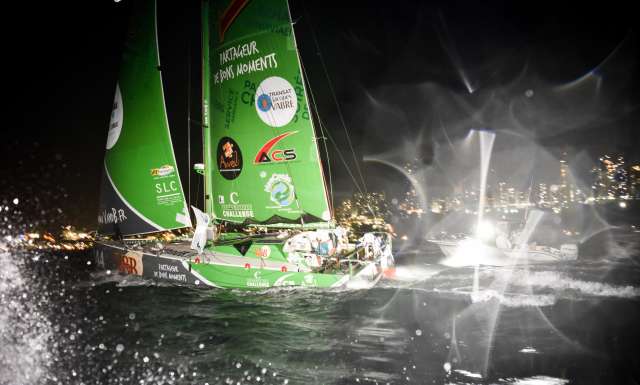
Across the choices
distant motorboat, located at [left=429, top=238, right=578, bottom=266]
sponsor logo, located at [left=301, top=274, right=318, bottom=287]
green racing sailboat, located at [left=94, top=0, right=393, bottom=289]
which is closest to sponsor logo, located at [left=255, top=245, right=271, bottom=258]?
green racing sailboat, located at [left=94, top=0, right=393, bottom=289]

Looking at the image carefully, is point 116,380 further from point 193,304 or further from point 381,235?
point 381,235

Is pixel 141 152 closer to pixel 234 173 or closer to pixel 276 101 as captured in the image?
pixel 234 173

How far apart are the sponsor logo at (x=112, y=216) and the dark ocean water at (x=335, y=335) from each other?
2.63 m

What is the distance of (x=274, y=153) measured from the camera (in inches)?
492

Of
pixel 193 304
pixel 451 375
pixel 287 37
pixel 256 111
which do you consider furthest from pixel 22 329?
pixel 287 37

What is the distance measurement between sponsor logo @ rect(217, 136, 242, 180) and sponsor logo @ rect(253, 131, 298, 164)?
0.80 meters

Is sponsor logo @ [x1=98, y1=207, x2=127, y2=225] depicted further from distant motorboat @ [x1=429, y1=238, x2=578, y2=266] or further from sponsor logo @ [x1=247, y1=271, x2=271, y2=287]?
distant motorboat @ [x1=429, y1=238, x2=578, y2=266]

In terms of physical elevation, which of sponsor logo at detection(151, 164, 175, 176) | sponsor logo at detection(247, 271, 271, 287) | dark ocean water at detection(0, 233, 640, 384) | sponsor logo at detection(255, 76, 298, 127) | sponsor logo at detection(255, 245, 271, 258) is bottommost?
dark ocean water at detection(0, 233, 640, 384)

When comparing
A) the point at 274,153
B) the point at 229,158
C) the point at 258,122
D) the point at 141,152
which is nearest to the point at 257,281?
the point at 274,153

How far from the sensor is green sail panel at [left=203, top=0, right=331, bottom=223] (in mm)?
12156

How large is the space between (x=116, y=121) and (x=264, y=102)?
21.6 feet

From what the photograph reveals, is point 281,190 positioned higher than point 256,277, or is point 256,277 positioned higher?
point 281,190

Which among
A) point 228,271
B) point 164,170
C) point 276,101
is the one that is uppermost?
point 276,101

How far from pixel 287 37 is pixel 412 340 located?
980 centimetres
